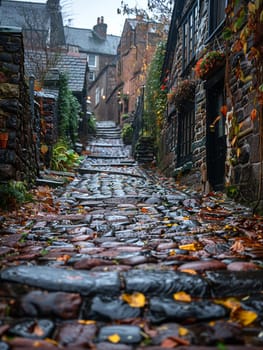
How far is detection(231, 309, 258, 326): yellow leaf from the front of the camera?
1.56 metres

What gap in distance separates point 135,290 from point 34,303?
503 mm

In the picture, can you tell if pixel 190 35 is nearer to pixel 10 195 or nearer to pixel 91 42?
pixel 10 195

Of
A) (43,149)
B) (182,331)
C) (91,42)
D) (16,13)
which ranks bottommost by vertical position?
(182,331)

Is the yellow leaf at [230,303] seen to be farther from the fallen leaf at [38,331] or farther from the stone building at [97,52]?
the stone building at [97,52]

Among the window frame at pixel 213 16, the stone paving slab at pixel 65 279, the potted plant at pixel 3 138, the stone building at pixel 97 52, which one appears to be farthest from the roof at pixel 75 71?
the stone building at pixel 97 52

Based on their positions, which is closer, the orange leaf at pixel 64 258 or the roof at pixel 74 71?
the orange leaf at pixel 64 258

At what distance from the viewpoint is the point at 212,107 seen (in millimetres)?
6793

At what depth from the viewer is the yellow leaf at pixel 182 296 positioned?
176 centimetres

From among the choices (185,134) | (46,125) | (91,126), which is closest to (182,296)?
(185,134)

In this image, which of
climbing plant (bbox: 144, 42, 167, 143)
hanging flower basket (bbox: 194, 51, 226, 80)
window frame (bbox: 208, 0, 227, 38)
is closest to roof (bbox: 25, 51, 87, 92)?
climbing plant (bbox: 144, 42, 167, 143)

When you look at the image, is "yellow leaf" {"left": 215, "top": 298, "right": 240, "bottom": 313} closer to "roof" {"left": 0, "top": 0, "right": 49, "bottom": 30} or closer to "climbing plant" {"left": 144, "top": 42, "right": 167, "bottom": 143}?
"climbing plant" {"left": 144, "top": 42, "right": 167, "bottom": 143}

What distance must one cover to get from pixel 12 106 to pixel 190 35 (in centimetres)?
544

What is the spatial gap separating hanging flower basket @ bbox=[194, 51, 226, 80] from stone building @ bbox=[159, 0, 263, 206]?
0.05ft

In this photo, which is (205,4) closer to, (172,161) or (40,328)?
(172,161)
